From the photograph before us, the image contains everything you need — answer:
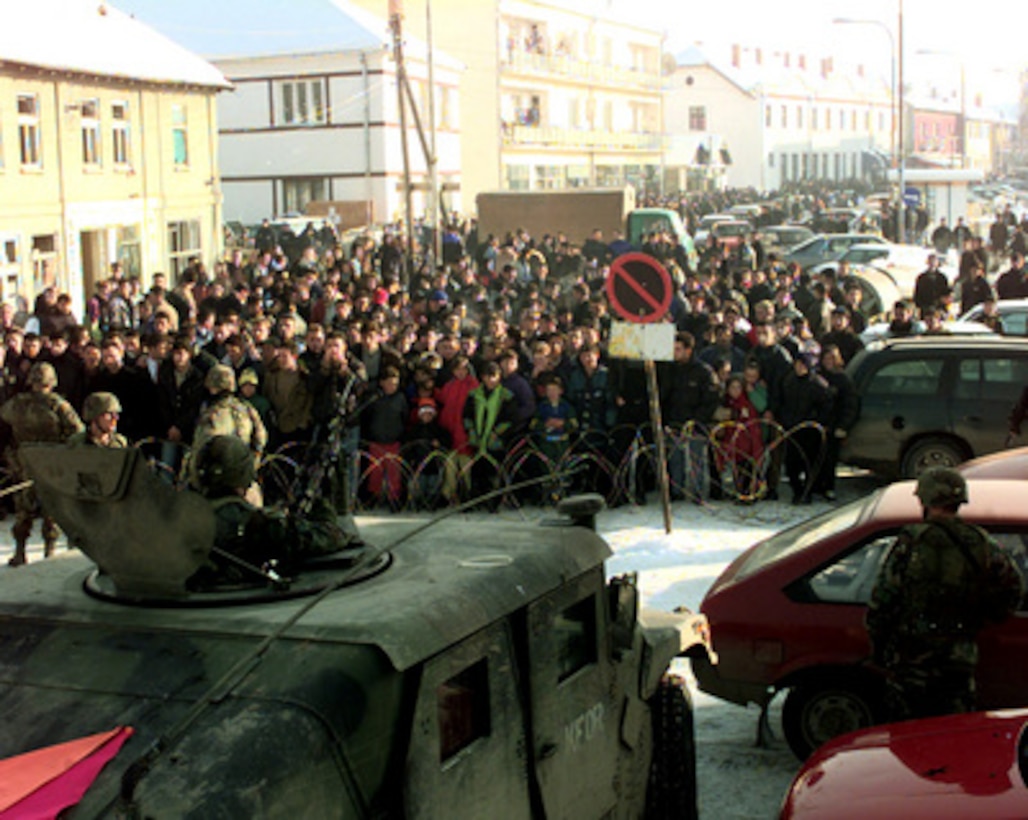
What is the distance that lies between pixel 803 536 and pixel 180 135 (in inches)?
1085

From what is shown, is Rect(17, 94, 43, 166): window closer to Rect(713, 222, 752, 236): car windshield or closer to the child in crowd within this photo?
the child in crowd

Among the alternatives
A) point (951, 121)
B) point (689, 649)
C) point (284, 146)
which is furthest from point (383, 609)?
point (951, 121)

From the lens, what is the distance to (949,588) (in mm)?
6969

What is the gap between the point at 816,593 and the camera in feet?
26.8

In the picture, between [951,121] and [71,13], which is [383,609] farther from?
[951,121]

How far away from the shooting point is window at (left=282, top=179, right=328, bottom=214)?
179ft

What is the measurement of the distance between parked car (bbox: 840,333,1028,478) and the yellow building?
1525 centimetres

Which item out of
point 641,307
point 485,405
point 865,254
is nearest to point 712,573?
point 641,307

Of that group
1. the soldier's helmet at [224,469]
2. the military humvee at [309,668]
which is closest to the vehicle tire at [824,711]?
the military humvee at [309,668]

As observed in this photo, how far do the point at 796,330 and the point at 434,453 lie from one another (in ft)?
18.6

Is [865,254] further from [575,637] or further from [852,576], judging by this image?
[575,637]

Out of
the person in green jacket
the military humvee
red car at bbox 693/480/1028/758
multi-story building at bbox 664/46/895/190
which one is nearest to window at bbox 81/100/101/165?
the person in green jacket

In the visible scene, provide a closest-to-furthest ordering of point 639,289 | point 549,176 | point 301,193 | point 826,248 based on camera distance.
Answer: point 639,289, point 826,248, point 301,193, point 549,176

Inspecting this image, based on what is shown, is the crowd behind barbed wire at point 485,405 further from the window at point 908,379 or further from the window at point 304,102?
the window at point 304,102
